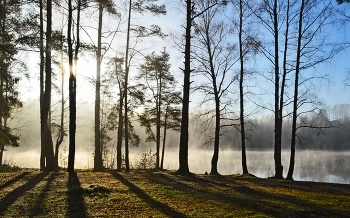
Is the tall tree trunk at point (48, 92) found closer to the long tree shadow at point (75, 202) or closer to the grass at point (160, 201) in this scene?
the grass at point (160, 201)

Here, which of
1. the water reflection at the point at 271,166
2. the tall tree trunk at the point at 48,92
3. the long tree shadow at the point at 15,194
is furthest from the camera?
the water reflection at the point at 271,166

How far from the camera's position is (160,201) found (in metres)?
7.21

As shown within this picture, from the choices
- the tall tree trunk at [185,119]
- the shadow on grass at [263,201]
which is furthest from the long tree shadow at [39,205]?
the tall tree trunk at [185,119]

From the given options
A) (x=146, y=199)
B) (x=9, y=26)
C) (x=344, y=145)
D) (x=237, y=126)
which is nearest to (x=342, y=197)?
(x=146, y=199)

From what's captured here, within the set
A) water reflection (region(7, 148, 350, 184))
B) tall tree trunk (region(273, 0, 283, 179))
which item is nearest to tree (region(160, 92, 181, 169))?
water reflection (region(7, 148, 350, 184))

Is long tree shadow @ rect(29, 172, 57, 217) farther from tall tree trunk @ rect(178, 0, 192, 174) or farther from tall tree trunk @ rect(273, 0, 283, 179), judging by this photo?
tall tree trunk @ rect(273, 0, 283, 179)

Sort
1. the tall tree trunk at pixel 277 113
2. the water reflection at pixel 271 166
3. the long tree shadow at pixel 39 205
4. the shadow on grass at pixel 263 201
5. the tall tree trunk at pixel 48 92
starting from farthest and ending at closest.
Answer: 1. the water reflection at pixel 271 166
2. the tall tree trunk at pixel 277 113
3. the tall tree trunk at pixel 48 92
4. the shadow on grass at pixel 263 201
5. the long tree shadow at pixel 39 205

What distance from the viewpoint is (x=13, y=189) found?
8.12 m

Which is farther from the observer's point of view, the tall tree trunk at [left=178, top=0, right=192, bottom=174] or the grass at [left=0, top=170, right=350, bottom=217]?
the tall tree trunk at [left=178, top=0, right=192, bottom=174]

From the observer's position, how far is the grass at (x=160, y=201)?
20.3ft

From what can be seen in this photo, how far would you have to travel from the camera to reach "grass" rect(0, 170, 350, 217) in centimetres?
618

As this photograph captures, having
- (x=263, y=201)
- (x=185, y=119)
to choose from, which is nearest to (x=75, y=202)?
(x=263, y=201)

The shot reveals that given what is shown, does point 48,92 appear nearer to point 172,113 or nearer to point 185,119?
point 185,119

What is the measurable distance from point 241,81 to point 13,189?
1371 centimetres
